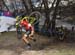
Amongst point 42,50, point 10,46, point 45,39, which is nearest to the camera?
point 42,50

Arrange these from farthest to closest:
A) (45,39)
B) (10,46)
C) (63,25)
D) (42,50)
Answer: (63,25) → (45,39) → (10,46) → (42,50)

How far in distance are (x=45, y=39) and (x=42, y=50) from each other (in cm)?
176

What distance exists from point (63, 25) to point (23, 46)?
338cm

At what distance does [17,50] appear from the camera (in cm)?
1020

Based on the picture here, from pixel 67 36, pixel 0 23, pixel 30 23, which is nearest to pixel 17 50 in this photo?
pixel 30 23

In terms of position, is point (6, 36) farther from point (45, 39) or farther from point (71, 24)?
point (71, 24)

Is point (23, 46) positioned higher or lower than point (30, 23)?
lower

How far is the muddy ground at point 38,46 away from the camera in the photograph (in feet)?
32.3

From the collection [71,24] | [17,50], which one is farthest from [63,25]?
[17,50]

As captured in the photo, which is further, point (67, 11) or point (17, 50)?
point (67, 11)

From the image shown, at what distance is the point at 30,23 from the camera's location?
1055 centimetres

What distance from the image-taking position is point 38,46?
35.0 feet

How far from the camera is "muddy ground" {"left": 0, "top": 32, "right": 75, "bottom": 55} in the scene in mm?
9844

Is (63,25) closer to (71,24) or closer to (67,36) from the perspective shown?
(71,24)
